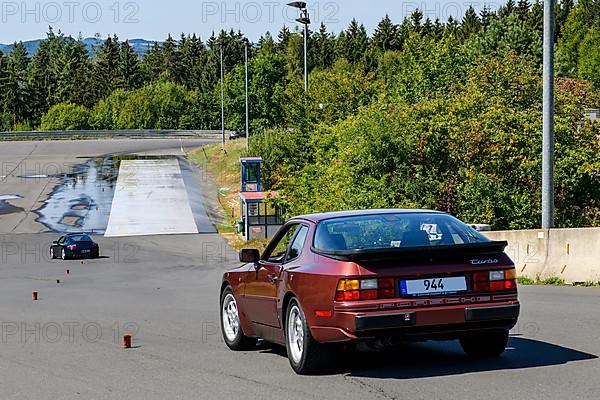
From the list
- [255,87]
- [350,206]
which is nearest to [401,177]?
[350,206]

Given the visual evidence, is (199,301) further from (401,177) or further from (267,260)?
(401,177)

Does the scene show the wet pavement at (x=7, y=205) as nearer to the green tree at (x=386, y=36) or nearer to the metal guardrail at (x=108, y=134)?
the metal guardrail at (x=108, y=134)

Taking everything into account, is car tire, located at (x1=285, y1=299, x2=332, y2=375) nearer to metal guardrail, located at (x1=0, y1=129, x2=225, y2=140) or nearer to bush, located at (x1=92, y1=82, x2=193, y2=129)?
metal guardrail, located at (x1=0, y1=129, x2=225, y2=140)

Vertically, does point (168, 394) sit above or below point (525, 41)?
below

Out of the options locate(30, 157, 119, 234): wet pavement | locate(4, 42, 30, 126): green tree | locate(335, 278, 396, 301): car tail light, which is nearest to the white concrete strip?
locate(30, 157, 119, 234): wet pavement

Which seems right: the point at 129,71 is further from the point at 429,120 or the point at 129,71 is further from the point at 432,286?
the point at 432,286

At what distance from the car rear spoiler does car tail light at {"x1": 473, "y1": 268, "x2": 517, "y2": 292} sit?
7.3 inches

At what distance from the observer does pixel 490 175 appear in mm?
34500

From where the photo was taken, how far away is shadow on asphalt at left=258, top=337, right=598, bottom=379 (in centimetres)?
860

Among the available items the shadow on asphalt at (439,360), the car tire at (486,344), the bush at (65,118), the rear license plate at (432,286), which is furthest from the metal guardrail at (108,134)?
the rear license plate at (432,286)

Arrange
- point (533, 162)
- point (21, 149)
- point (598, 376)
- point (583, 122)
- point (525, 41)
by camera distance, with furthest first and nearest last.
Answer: point (21, 149) < point (525, 41) < point (583, 122) < point (533, 162) < point (598, 376)

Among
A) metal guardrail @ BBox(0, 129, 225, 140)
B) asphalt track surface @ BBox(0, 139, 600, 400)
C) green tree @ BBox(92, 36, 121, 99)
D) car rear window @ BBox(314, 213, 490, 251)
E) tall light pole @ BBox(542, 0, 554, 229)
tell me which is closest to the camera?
asphalt track surface @ BBox(0, 139, 600, 400)

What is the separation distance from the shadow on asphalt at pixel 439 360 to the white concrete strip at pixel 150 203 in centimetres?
4636

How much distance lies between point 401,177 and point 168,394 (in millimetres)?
27578
